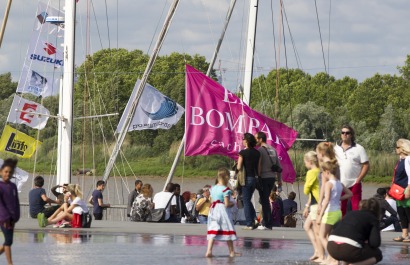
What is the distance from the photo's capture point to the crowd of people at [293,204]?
14367 mm

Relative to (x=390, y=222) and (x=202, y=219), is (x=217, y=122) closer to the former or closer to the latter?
(x=202, y=219)

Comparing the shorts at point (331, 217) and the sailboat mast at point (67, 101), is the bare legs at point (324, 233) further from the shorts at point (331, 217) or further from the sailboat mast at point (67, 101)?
the sailboat mast at point (67, 101)

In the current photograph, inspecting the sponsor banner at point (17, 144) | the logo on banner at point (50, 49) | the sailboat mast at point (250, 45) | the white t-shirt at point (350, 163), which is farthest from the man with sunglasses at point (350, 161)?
the logo on banner at point (50, 49)

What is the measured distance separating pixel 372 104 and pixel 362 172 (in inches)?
3838

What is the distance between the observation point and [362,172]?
17.7 metres

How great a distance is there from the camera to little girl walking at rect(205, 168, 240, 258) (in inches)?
675

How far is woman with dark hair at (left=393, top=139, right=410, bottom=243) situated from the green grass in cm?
5835

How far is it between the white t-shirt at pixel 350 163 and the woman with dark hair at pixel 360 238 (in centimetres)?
324

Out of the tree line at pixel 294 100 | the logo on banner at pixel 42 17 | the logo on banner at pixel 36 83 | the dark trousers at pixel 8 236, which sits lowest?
the dark trousers at pixel 8 236

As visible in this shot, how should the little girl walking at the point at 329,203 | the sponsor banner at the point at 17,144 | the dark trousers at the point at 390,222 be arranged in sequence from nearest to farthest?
the little girl walking at the point at 329,203, the dark trousers at the point at 390,222, the sponsor banner at the point at 17,144

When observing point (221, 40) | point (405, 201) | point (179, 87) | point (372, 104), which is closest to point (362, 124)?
point (372, 104)

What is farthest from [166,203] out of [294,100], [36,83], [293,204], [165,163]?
[294,100]

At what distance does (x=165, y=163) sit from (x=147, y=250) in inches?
3073

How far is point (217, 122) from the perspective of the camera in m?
28.1
